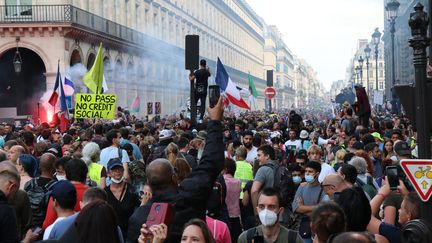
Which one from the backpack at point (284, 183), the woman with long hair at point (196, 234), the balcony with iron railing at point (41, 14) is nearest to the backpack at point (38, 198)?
the backpack at point (284, 183)

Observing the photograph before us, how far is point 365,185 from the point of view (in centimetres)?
866

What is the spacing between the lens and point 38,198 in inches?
310

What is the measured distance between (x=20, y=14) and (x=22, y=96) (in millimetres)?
4132

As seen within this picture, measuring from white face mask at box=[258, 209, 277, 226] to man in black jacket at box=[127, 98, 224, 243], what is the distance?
1.75 ft

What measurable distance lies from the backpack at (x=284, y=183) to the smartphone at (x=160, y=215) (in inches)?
156

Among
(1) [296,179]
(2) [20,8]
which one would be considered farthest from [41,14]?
(1) [296,179]

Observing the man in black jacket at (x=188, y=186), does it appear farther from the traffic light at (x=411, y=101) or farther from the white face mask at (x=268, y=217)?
the traffic light at (x=411, y=101)

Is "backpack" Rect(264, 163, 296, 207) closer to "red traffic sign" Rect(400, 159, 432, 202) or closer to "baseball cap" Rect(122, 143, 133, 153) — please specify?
"red traffic sign" Rect(400, 159, 432, 202)

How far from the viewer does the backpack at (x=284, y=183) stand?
8.90 m

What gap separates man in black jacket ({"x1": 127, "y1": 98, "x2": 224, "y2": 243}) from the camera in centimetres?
555

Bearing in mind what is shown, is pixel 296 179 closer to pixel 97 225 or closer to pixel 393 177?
pixel 393 177

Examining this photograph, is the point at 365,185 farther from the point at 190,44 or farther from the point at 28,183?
the point at 190,44

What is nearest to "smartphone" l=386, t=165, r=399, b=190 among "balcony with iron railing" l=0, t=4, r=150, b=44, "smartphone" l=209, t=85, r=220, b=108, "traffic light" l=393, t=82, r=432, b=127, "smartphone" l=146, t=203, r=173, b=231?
"traffic light" l=393, t=82, r=432, b=127

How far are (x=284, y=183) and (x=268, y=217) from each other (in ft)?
10.3
